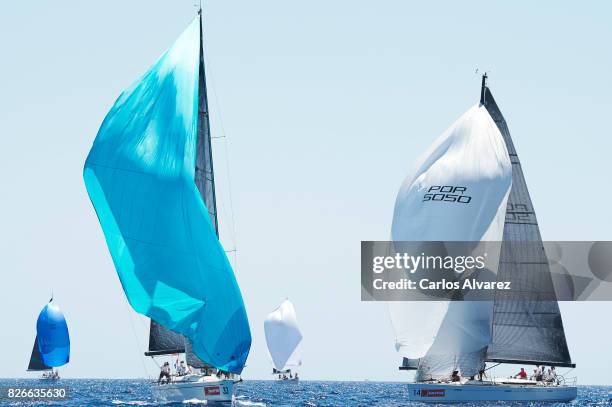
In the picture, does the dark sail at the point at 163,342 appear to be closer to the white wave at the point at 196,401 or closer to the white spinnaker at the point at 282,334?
the white wave at the point at 196,401

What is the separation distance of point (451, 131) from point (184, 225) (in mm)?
16582

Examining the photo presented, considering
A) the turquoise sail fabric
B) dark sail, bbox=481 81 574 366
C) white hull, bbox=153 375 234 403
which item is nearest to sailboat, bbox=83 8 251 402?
the turquoise sail fabric

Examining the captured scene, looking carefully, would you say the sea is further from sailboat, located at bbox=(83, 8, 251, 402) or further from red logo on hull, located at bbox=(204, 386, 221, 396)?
sailboat, located at bbox=(83, 8, 251, 402)

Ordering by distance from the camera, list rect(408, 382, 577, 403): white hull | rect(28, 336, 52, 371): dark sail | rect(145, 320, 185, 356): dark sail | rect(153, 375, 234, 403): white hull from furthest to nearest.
Answer: rect(28, 336, 52, 371): dark sail < rect(145, 320, 185, 356): dark sail < rect(408, 382, 577, 403): white hull < rect(153, 375, 234, 403): white hull

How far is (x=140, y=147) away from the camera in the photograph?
119ft

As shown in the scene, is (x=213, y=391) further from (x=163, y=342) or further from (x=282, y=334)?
(x=282, y=334)

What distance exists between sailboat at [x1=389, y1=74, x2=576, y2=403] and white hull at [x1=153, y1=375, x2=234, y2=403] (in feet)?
26.4

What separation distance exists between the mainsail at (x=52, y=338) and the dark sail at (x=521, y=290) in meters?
53.5

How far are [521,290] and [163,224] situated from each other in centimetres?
2057

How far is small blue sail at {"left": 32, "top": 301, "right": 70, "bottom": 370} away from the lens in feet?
313

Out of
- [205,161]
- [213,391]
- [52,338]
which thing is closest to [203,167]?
[205,161]

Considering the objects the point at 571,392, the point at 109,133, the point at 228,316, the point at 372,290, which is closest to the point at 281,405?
the point at 372,290

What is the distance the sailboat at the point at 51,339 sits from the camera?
9556 centimetres

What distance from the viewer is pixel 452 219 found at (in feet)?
155
